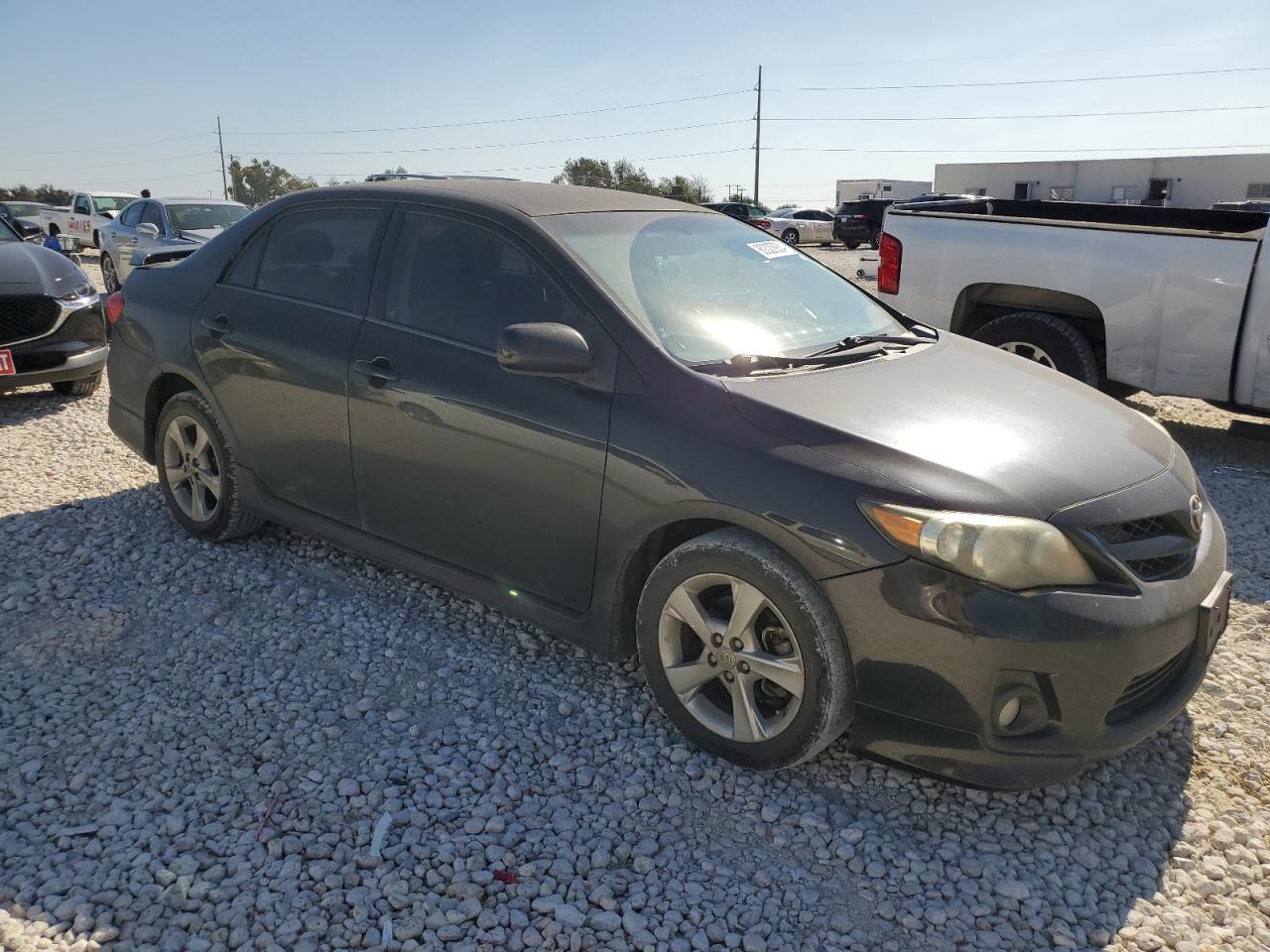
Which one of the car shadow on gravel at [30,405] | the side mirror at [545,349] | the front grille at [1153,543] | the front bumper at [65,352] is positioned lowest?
the car shadow on gravel at [30,405]

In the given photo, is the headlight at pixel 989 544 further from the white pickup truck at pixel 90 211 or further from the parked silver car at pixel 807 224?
the parked silver car at pixel 807 224

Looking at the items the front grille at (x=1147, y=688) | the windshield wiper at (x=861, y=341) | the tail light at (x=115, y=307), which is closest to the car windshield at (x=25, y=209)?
the tail light at (x=115, y=307)

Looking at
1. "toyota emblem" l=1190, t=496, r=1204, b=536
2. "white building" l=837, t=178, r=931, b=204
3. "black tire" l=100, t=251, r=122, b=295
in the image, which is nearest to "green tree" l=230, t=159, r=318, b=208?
"white building" l=837, t=178, r=931, b=204

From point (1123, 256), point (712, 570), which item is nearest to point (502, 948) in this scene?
point (712, 570)

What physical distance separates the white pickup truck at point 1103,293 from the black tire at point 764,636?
3.57 metres

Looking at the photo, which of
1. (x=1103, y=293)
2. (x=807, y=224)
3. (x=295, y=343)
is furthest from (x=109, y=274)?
(x=807, y=224)

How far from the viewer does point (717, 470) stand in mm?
2869

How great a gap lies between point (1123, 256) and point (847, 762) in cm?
456

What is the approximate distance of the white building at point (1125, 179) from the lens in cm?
4525

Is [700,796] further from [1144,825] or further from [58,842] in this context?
[58,842]

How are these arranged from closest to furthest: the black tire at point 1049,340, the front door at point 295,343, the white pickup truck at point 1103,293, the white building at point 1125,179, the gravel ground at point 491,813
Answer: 1. the gravel ground at point 491,813
2. the front door at point 295,343
3. the white pickup truck at point 1103,293
4. the black tire at point 1049,340
5. the white building at point 1125,179

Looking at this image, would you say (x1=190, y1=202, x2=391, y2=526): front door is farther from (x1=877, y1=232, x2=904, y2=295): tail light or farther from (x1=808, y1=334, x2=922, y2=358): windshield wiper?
(x1=877, y1=232, x2=904, y2=295): tail light

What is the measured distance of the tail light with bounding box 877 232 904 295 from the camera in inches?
284

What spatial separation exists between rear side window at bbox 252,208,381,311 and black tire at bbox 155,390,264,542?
2.07 ft
